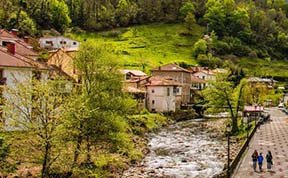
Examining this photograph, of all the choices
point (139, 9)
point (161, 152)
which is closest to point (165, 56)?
point (139, 9)

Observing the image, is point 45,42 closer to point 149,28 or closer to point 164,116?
point 164,116

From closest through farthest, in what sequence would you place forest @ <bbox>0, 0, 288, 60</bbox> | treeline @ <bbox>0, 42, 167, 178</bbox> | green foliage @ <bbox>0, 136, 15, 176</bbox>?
treeline @ <bbox>0, 42, 167, 178</bbox> → green foliage @ <bbox>0, 136, 15, 176</bbox> → forest @ <bbox>0, 0, 288, 60</bbox>

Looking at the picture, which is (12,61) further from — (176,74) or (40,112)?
(176,74)

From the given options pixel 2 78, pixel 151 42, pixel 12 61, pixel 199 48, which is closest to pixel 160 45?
pixel 151 42

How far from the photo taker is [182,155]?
143ft

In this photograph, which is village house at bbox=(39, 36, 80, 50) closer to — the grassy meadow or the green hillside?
the green hillside

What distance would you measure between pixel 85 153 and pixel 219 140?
27030mm

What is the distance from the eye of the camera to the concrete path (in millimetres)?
30450

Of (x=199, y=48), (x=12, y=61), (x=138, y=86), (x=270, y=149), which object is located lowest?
(x=270, y=149)

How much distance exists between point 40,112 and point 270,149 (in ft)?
84.4

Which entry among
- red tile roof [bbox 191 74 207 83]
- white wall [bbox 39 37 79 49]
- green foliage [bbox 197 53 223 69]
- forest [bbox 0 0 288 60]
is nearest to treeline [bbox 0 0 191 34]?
forest [bbox 0 0 288 60]

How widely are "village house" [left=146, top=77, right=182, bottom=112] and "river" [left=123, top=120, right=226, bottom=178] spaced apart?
52.5 ft

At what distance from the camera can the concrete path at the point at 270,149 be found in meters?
30.5

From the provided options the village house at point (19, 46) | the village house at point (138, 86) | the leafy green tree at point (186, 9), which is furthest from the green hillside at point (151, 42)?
the village house at point (19, 46)
